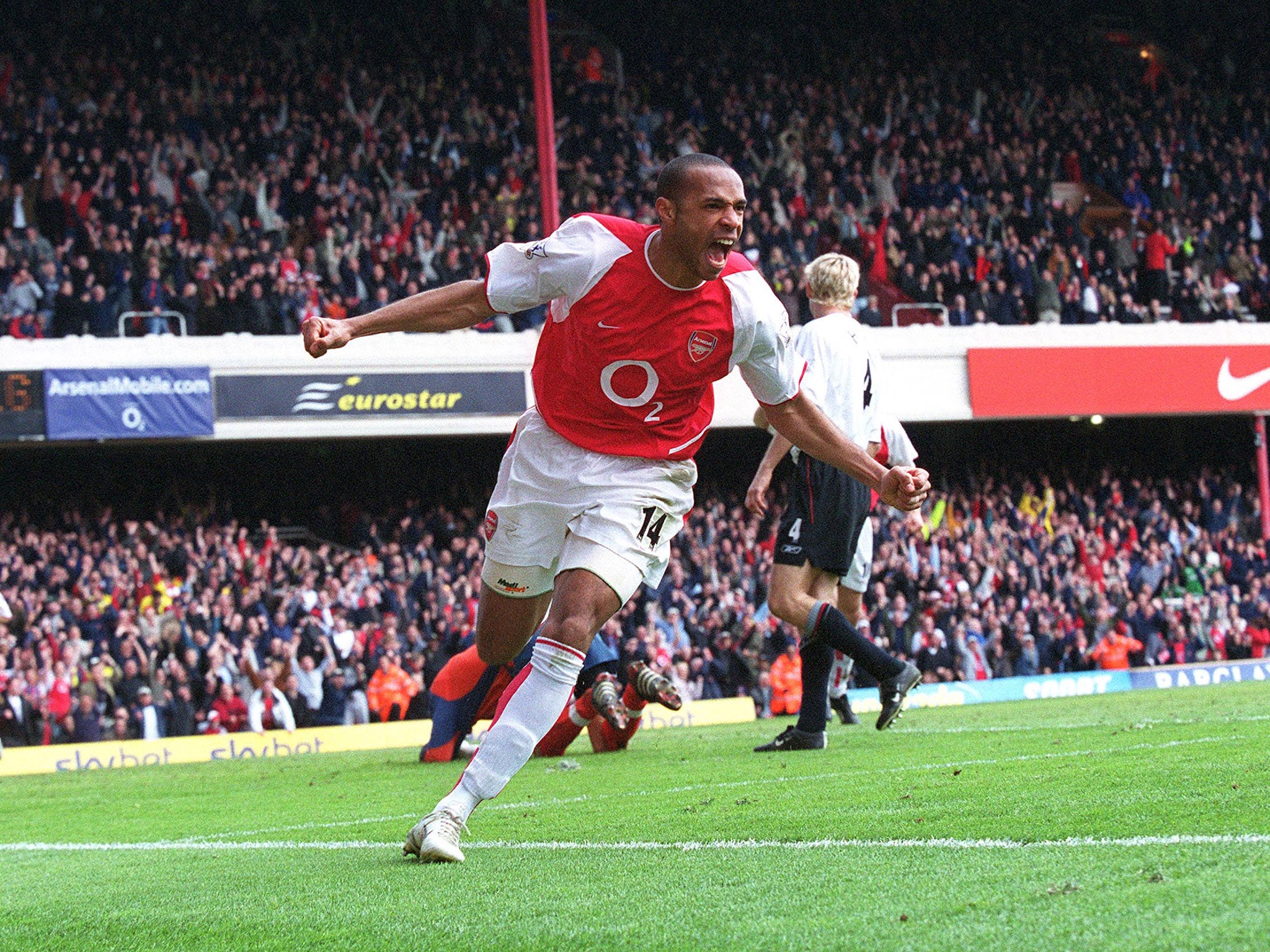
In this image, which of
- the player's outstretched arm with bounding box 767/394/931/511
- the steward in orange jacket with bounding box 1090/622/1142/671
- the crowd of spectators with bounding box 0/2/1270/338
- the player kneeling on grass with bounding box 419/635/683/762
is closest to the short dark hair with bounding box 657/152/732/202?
the player's outstretched arm with bounding box 767/394/931/511

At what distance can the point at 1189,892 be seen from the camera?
9.05 feet

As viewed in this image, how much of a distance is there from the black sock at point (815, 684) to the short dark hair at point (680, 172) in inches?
138

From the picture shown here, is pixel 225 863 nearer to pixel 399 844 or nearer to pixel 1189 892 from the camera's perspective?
pixel 399 844

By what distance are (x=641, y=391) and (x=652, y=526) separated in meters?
0.43

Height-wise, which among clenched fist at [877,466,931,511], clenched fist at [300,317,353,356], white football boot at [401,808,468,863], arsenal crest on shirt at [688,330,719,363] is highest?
clenched fist at [300,317,353,356]

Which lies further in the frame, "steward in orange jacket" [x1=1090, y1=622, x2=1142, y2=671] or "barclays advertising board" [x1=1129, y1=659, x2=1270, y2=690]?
"steward in orange jacket" [x1=1090, y1=622, x2=1142, y2=671]

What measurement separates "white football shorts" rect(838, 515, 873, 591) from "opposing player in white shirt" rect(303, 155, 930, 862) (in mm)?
4011

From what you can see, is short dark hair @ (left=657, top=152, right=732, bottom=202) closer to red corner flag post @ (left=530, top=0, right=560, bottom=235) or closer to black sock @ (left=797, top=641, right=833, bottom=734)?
black sock @ (left=797, top=641, right=833, bottom=734)

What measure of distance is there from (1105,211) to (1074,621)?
10.4 m

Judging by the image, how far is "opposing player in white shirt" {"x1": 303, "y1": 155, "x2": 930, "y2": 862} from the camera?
14.6 ft

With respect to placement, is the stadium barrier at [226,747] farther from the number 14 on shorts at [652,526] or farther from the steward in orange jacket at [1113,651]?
the number 14 on shorts at [652,526]

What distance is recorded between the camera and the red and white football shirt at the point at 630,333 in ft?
15.3

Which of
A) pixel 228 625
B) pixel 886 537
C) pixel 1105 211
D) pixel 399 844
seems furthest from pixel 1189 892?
pixel 1105 211

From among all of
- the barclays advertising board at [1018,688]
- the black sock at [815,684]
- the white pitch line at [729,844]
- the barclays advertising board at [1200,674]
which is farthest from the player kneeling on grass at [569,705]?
the barclays advertising board at [1200,674]
